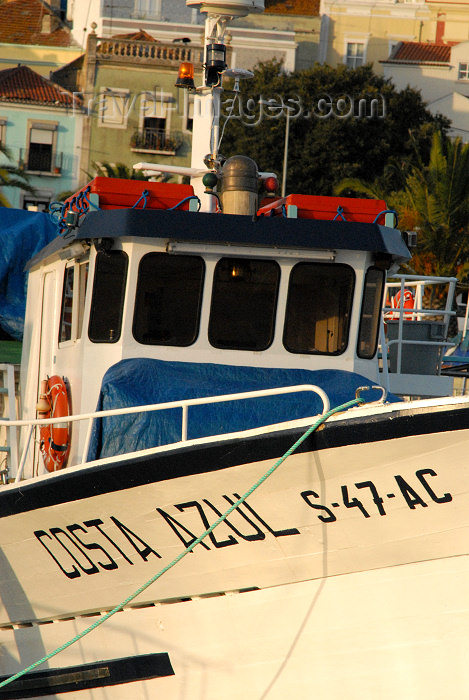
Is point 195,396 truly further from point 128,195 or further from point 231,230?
point 128,195

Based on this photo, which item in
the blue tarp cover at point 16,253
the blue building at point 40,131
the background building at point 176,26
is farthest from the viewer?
the background building at point 176,26

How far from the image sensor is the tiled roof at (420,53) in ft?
169

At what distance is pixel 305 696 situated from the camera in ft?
19.2

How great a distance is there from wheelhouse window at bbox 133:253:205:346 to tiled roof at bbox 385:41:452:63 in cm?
4728

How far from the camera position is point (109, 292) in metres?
7.29

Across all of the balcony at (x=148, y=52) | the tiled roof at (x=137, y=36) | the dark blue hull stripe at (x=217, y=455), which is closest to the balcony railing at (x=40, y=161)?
the balcony at (x=148, y=52)

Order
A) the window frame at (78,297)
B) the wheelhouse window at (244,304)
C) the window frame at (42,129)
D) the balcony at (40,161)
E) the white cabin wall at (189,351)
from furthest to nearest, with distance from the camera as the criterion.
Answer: the balcony at (40,161)
the window frame at (42,129)
the window frame at (78,297)
the wheelhouse window at (244,304)
the white cabin wall at (189,351)

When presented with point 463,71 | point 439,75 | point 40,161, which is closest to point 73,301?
point 40,161

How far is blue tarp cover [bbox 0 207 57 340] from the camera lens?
11266 millimetres

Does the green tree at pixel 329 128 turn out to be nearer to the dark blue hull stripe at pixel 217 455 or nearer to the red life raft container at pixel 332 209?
the red life raft container at pixel 332 209

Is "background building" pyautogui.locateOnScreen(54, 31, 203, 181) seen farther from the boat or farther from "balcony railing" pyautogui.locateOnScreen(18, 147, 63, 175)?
the boat

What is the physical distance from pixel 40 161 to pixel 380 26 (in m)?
21.6

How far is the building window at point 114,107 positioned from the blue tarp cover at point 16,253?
112 feet

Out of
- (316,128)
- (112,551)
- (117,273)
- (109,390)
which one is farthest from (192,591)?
(316,128)
